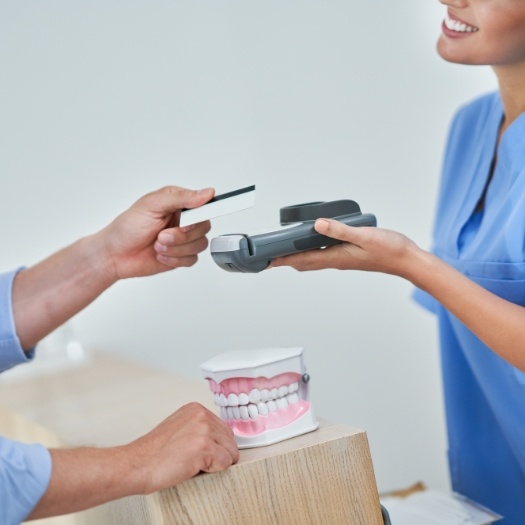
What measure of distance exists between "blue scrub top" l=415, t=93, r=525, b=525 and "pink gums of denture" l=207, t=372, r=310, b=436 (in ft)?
1.80

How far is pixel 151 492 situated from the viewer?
1164mm

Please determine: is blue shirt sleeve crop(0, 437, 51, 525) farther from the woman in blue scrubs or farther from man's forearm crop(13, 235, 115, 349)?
man's forearm crop(13, 235, 115, 349)

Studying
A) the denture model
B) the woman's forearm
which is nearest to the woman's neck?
the woman's forearm

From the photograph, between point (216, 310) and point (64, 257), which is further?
point (216, 310)

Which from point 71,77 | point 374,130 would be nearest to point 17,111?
point 71,77

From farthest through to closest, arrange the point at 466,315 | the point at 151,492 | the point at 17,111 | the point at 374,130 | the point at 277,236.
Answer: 1. the point at 374,130
2. the point at 17,111
3. the point at 466,315
4. the point at 277,236
5. the point at 151,492

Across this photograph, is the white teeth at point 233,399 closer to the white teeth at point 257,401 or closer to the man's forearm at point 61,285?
the white teeth at point 257,401

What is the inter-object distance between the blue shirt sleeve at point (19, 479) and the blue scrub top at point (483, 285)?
3.17 ft

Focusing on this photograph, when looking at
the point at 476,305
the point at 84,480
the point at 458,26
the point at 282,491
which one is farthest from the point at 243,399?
the point at 458,26

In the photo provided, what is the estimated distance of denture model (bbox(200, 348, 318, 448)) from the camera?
1284mm

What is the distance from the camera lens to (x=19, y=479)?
3.48 ft

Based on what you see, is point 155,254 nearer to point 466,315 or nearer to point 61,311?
point 61,311

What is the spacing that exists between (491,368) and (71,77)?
1.45 m

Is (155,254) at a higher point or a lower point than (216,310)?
higher
